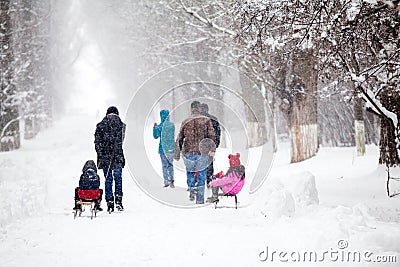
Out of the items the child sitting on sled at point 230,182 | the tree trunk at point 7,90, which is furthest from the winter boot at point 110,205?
the tree trunk at point 7,90

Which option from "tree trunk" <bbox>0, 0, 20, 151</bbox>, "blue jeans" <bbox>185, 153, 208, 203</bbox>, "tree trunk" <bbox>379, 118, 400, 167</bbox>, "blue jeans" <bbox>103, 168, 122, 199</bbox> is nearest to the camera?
"blue jeans" <bbox>103, 168, 122, 199</bbox>

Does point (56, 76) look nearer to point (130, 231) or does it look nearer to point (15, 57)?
point (15, 57)

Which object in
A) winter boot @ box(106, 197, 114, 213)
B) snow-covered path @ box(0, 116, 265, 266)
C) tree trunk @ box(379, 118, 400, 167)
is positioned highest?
tree trunk @ box(379, 118, 400, 167)

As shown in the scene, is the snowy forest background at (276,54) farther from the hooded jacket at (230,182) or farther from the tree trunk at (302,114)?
the hooded jacket at (230,182)

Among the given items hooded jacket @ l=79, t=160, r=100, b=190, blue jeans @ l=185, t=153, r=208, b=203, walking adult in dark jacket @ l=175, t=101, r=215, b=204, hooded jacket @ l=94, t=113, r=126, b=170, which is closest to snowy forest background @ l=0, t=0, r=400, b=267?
blue jeans @ l=185, t=153, r=208, b=203

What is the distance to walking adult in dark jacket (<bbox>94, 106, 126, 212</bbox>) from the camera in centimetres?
974

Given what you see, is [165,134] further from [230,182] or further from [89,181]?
[89,181]

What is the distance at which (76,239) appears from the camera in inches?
283

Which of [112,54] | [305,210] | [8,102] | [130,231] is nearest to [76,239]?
[130,231]

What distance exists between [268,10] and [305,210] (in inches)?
139

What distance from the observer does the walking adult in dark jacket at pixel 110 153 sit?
9.74 m

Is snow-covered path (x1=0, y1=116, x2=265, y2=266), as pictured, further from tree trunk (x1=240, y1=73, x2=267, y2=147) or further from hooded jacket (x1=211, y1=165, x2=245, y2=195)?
tree trunk (x1=240, y1=73, x2=267, y2=147)

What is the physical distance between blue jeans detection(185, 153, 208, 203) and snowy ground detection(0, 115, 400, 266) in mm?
598

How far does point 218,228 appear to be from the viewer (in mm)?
7562
